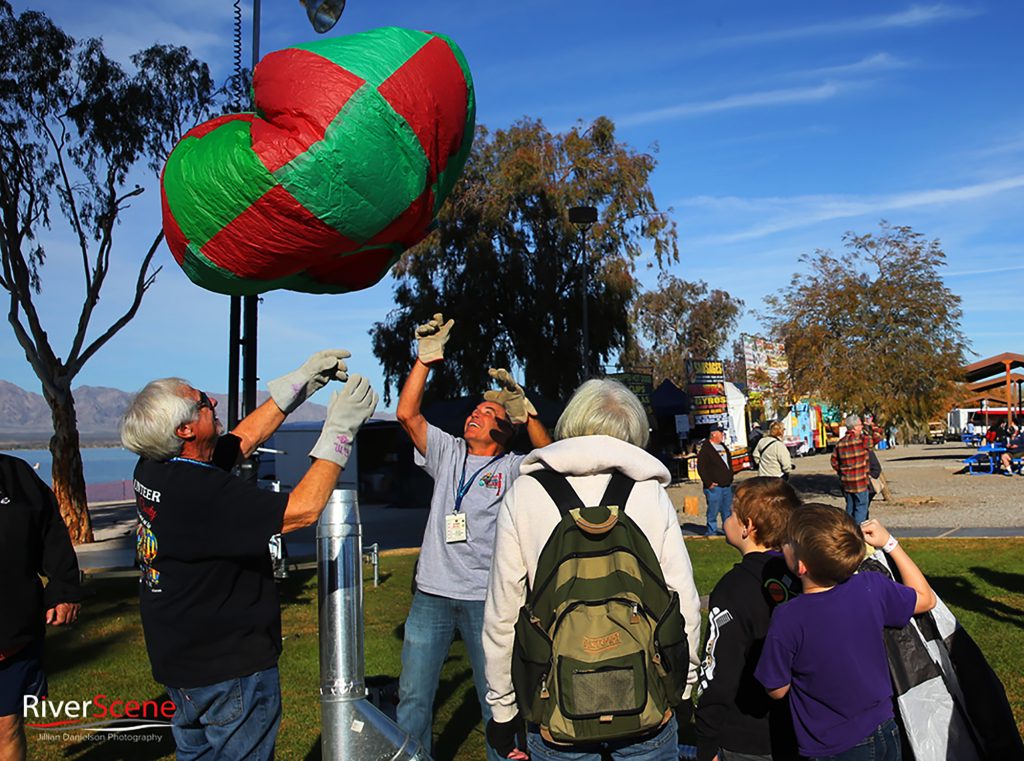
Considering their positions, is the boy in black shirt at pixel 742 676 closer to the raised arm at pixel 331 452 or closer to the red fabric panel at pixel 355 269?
the raised arm at pixel 331 452

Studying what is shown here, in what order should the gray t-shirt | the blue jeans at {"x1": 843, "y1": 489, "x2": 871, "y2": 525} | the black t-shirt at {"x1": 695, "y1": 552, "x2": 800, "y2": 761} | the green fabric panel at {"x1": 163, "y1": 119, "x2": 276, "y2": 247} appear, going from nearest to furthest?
the green fabric panel at {"x1": 163, "y1": 119, "x2": 276, "y2": 247}
the black t-shirt at {"x1": 695, "y1": 552, "x2": 800, "y2": 761}
the gray t-shirt
the blue jeans at {"x1": 843, "y1": 489, "x2": 871, "y2": 525}

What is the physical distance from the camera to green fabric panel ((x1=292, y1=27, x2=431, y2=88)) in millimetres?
2469

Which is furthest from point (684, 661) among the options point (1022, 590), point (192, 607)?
point (1022, 590)

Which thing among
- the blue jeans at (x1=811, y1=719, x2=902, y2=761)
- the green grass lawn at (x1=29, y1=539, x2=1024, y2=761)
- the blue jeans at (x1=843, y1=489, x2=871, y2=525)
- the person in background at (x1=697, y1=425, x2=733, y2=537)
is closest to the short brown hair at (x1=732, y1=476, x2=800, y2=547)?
the blue jeans at (x1=811, y1=719, x2=902, y2=761)

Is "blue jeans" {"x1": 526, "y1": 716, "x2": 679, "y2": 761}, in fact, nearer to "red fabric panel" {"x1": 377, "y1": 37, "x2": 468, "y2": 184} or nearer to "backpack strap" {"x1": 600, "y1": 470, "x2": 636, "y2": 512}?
"backpack strap" {"x1": 600, "y1": 470, "x2": 636, "y2": 512}

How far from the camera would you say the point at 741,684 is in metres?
3.07

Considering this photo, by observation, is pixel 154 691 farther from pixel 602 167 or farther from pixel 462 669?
pixel 602 167

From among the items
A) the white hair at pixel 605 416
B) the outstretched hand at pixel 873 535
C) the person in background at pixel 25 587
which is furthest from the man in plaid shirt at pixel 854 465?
the person in background at pixel 25 587

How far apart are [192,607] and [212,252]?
1093mm

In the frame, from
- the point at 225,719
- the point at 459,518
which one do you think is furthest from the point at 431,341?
the point at 225,719

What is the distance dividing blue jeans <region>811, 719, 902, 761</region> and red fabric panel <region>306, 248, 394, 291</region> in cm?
201

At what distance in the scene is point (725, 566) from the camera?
10820 millimetres

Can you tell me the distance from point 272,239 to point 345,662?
1.14m

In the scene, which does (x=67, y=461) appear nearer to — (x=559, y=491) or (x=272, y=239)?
(x=272, y=239)
